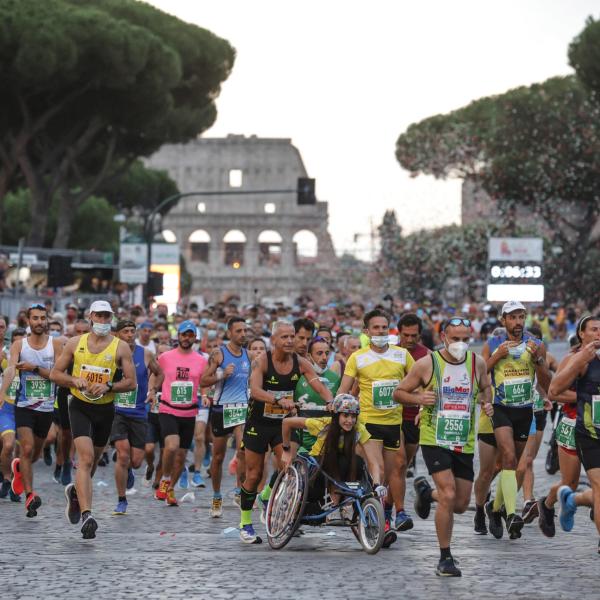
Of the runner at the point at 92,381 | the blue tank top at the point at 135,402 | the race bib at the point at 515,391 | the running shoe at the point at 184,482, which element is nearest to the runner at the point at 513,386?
the race bib at the point at 515,391

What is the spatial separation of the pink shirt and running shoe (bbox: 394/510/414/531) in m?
2.86

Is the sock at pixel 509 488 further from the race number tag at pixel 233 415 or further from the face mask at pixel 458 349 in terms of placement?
the race number tag at pixel 233 415

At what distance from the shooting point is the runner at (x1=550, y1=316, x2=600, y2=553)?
8.80 meters

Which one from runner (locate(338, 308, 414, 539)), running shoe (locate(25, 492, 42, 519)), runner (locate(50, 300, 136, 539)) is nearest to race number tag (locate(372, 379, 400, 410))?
runner (locate(338, 308, 414, 539))

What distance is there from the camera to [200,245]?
125000 millimetres

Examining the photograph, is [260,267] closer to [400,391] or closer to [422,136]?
[422,136]

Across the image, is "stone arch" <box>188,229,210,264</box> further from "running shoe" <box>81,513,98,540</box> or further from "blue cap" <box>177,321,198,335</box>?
"running shoe" <box>81,513,98,540</box>

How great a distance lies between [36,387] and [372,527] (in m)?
3.62

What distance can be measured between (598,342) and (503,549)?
180 centimetres

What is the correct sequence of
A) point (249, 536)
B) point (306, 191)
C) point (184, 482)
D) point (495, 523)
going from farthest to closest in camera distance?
point (306, 191)
point (184, 482)
point (495, 523)
point (249, 536)

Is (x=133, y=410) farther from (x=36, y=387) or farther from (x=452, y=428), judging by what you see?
(x=452, y=428)

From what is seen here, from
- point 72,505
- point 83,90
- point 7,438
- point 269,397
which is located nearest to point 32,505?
point 72,505

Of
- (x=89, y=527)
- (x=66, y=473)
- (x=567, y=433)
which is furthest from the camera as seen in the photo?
(x=66, y=473)

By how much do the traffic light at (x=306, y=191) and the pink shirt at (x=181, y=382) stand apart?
2320cm
